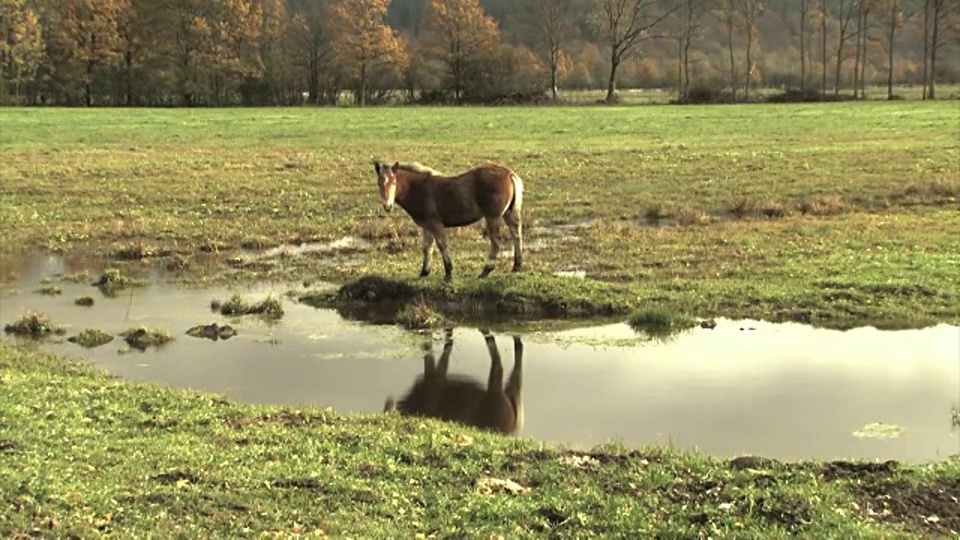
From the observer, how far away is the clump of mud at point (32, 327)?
1390cm

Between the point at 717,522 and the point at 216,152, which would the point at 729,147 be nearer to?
the point at 216,152

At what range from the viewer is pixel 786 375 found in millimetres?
11344

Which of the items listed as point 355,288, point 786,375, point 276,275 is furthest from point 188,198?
point 786,375

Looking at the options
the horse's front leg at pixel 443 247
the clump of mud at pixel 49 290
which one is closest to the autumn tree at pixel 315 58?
the clump of mud at pixel 49 290

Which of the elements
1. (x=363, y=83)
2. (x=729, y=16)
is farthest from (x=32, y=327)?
(x=729, y=16)

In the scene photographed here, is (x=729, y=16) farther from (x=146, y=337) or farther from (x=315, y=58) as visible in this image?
(x=146, y=337)

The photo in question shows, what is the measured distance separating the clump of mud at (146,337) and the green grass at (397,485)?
405 cm

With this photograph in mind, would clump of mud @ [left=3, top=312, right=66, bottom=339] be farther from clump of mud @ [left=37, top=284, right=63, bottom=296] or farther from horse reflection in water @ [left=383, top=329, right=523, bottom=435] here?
horse reflection in water @ [left=383, top=329, right=523, bottom=435]

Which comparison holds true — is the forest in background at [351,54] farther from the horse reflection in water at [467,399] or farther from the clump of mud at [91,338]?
the horse reflection in water at [467,399]

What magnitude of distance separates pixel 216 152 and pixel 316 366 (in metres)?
27.8

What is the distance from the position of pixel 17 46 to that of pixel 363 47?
1292 inches

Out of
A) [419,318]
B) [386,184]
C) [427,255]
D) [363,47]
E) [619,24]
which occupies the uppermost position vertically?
[619,24]

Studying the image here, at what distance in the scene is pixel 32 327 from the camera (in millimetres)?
14008

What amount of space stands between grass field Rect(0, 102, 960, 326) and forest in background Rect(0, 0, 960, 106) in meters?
44.4
